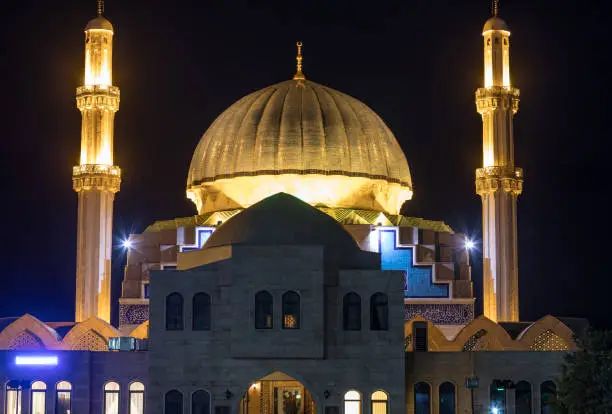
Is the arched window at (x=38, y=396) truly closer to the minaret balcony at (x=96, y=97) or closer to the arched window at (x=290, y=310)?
the arched window at (x=290, y=310)

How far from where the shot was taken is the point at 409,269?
6025cm

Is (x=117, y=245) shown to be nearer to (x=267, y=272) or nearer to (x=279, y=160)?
(x=279, y=160)

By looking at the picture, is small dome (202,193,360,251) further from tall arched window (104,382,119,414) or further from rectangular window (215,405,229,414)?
tall arched window (104,382,119,414)

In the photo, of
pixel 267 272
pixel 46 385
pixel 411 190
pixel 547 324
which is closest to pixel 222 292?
pixel 267 272

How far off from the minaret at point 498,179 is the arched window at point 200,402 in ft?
52.9

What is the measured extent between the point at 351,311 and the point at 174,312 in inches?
200

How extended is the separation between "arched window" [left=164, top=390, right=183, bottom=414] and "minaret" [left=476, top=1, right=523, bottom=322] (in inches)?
652

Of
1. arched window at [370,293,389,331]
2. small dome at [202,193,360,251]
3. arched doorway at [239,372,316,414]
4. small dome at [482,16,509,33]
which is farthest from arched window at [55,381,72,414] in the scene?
small dome at [482,16,509,33]

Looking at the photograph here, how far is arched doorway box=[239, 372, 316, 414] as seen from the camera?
172 feet

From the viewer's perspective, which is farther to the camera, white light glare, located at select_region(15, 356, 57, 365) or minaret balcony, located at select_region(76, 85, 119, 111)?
minaret balcony, located at select_region(76, 85, 119, 111)

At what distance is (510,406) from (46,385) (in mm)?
13713

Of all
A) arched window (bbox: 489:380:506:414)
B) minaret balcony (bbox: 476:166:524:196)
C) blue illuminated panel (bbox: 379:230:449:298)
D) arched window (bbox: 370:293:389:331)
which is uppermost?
minaret balcony (bbox: 476:166:524:196)

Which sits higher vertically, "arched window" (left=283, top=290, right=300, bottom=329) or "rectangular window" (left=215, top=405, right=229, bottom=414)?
"arched window" (left=283, top=290, right=300, bottom=329)

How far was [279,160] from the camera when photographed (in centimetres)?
6191
